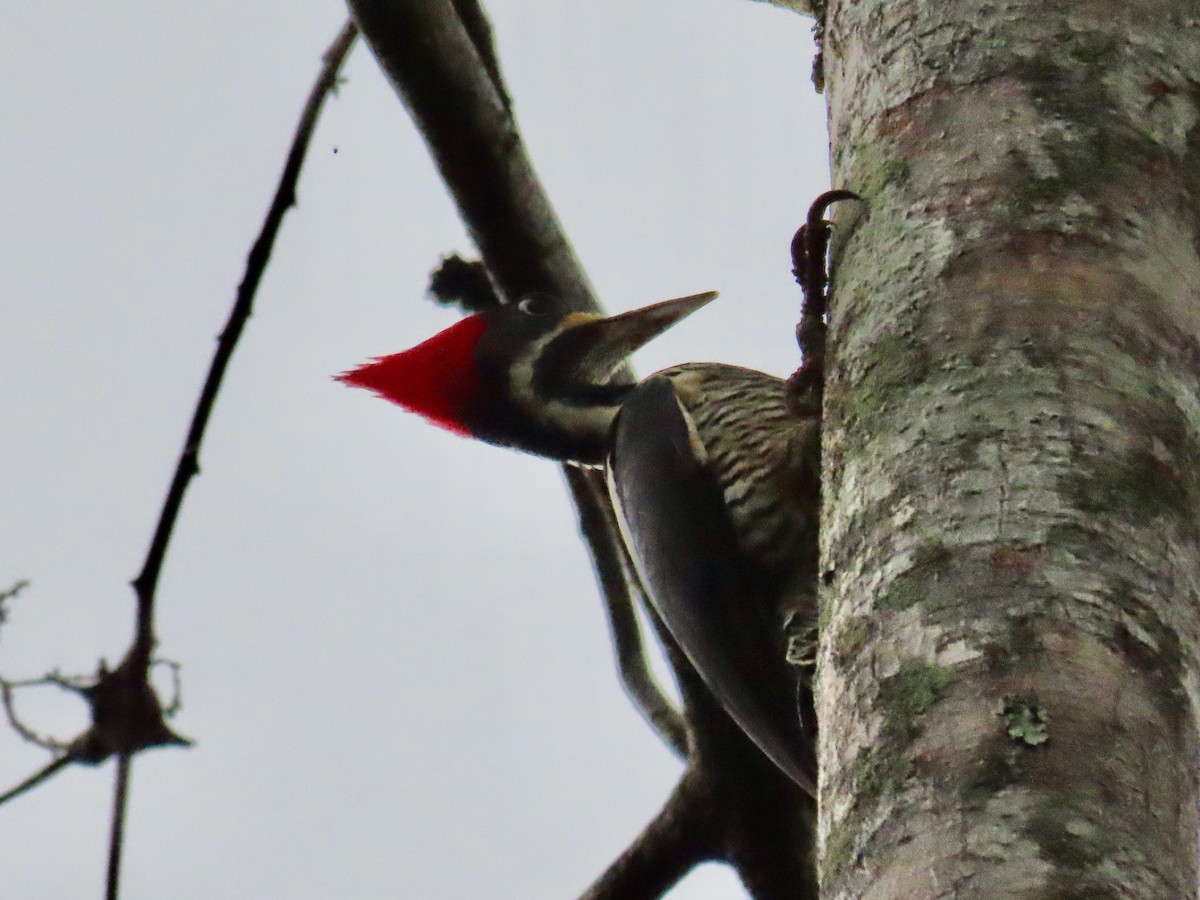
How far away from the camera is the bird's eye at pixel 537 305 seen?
11.5ft

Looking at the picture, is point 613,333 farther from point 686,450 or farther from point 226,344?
point 226,344

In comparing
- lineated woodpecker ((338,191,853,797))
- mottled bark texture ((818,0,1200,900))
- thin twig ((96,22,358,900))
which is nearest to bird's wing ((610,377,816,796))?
lineated woodpecker ((338,191,853,797))

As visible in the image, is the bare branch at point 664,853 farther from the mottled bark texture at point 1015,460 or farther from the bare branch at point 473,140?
the mottled bark texture at point 1015,460

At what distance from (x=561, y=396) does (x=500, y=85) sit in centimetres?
88

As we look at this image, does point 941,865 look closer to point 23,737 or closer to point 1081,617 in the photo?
point 1081,617

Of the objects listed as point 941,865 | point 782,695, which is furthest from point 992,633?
Answer: point 782,695

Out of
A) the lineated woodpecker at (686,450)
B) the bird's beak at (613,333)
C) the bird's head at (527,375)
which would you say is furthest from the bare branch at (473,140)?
the bird's beak at (613,333)

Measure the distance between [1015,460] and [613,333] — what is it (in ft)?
8.30

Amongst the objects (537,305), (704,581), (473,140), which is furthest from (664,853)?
(473,140)

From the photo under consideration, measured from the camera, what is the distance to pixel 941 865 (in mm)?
1264

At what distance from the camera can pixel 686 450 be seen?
347cm

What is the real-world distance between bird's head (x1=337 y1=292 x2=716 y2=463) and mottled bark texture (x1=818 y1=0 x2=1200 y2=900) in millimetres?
1846

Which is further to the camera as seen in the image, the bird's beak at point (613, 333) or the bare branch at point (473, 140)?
the bird's beak at point (613, 333)

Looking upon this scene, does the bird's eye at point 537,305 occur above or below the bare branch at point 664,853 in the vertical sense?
above
